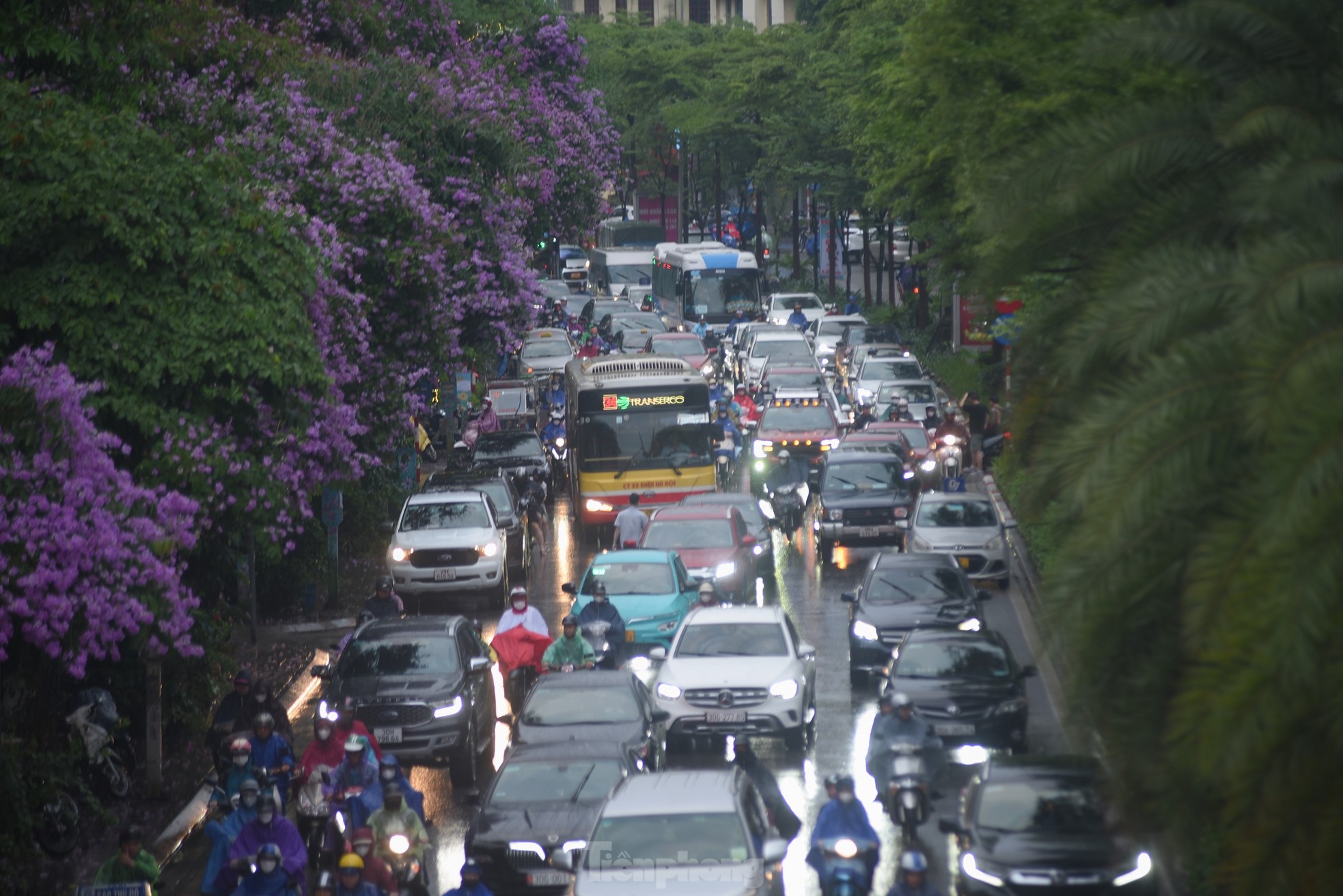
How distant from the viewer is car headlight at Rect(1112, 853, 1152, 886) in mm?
12727

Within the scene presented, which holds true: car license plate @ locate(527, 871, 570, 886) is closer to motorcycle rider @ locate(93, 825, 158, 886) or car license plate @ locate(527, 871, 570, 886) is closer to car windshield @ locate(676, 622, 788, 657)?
motorcycle rider @ locate(93, 825, 158, 886)

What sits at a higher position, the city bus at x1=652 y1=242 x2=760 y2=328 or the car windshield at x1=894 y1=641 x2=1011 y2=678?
the car windshield at x1=894 y1=641 x2=1011 y2=678

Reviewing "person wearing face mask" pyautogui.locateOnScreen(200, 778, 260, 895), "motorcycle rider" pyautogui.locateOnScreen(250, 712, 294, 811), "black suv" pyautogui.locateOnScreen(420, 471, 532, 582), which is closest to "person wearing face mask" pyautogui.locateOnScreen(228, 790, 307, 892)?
"person wearing face mask" pyautogui.locateOnScreen(200, 778, 260, 895)

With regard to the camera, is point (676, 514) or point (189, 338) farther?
point (676, 514)

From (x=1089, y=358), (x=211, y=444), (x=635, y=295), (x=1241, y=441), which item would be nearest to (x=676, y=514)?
(x=211, y=444)

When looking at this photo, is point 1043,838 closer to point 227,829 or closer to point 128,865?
point 227,829

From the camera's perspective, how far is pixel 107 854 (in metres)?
16.5

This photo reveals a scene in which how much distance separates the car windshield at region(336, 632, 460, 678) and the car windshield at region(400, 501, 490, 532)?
906 cm

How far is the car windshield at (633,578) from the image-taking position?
23.5 meters

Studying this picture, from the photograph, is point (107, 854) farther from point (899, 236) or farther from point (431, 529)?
point (899, 236)

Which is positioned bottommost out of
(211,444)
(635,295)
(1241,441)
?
(635,295)

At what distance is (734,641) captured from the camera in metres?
19.7

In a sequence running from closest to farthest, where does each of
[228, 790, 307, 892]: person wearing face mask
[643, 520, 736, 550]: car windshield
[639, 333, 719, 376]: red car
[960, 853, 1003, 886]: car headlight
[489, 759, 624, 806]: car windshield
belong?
[960, 853, 1003, 886]: car headlight → [228, 790, 307, 892]: person wearing face mask → [489, 759, 624, 806]: car windshield → [643, 520, 736, 550]: car windshield → [639, 333, 719, 376]: red car

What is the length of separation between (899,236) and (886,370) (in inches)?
650
